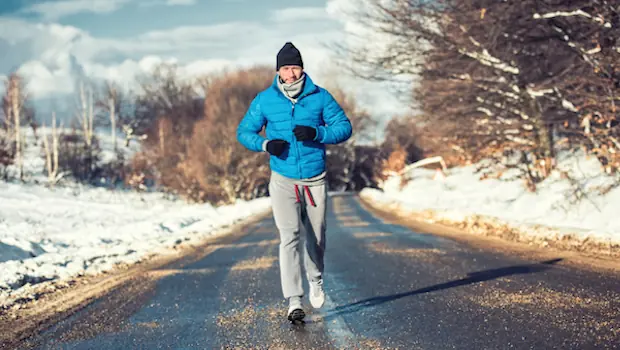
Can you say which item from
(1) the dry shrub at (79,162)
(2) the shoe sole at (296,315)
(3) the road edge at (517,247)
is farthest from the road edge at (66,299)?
(1) the dry shrub at (79,162)

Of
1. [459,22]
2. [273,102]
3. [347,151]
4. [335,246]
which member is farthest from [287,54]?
[347,151]

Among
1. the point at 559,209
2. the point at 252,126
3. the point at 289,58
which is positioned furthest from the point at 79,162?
the point at 289,58

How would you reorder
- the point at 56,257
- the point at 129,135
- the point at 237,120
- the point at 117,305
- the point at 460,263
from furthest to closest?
the point at 129,135, the point at 237,120, the point at 56,257, the point at 460,263, the point at 117,305

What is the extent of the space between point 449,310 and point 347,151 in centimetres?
7353

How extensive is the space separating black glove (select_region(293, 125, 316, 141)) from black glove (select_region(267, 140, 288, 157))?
0.15 meters

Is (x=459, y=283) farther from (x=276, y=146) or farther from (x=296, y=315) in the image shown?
(x=276, y=146)

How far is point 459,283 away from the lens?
6.36 meters

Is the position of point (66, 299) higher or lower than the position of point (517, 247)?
higher

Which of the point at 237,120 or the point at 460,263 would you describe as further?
the point at 237,120

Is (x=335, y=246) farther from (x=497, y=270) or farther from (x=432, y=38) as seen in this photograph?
(x=432, y=38)

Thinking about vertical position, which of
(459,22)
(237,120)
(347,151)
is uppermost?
(459,22)

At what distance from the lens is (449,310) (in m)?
5.00

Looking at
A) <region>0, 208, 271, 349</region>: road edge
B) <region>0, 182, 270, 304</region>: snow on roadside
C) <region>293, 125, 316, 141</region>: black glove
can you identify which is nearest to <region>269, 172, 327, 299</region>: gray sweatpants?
<region>293, 125, 316, 141</region>: black glove

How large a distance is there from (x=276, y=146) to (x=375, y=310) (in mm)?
1691
